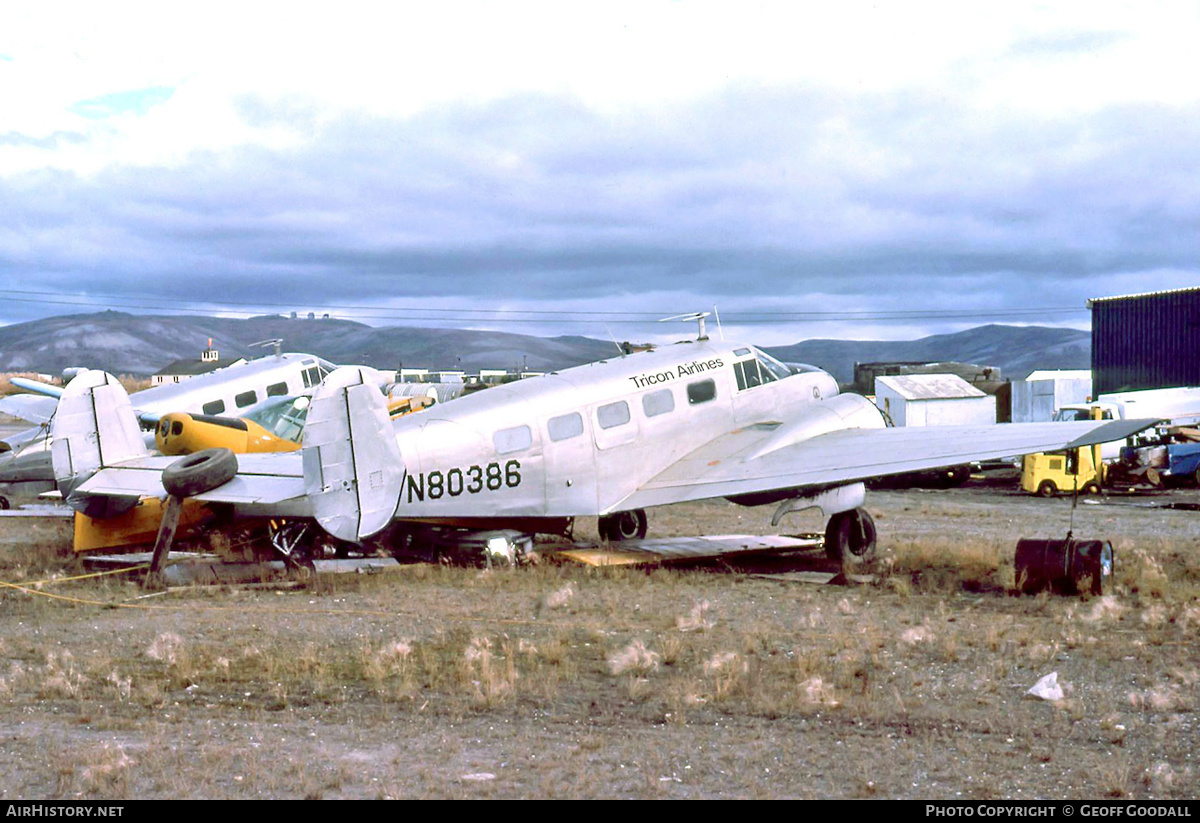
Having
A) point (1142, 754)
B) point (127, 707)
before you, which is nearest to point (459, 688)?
point (127, 707)

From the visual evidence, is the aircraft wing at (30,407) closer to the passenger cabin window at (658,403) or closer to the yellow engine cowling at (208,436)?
the yellow engine cowling at (208,436)

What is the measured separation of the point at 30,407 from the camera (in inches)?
1229

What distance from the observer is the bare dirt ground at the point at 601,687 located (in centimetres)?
743

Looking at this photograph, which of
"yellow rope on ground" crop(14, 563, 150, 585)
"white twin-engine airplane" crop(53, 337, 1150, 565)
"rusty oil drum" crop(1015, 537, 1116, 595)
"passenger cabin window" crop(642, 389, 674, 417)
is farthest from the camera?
"passenger cabin window" crop(642, 389, 674, 417)

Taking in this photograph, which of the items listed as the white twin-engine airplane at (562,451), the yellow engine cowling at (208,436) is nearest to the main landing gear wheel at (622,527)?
the white twin-engine airplane at (562,451)

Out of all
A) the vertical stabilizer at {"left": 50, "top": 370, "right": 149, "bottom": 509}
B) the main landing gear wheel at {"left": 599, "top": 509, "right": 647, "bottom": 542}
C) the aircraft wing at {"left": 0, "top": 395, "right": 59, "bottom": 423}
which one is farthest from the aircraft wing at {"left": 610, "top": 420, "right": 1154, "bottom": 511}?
the aircraft wing at {"left": 0, "top": 395, "right": 59, "bottom": 423}

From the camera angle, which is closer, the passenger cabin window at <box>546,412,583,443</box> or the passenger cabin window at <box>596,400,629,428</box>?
the passenger cabin window at <box>546,412,583,443</box>

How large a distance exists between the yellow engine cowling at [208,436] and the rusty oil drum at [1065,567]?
11333mm

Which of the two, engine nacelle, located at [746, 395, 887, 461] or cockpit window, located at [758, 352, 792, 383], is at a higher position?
cockpit window, located at [758, 352, 792, 383]

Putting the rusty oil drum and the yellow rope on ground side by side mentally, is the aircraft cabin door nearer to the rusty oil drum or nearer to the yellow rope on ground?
the yellow rope on ground

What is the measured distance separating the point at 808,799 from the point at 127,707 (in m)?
5.65

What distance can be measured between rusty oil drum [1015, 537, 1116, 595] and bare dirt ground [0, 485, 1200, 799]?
0.27m

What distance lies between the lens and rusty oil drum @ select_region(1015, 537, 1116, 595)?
14797 millimetres

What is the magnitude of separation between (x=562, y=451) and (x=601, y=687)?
7.17 m
